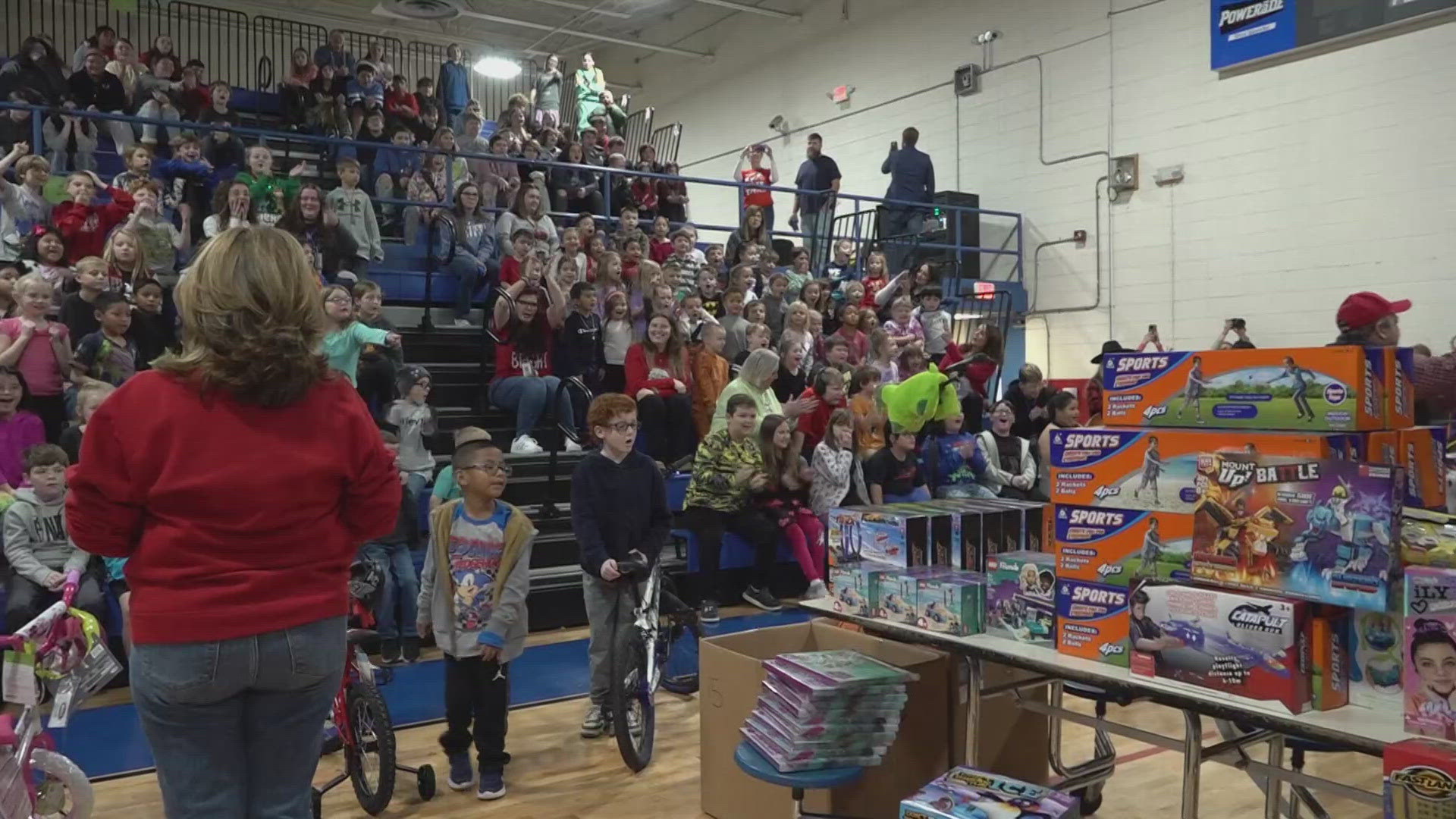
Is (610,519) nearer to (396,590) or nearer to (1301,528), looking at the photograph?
(396,590)

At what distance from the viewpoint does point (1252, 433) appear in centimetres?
242

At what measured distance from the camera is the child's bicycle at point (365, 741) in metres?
3.37

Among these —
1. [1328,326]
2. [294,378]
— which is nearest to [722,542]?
[294,378]

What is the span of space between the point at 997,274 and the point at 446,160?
20.7ft

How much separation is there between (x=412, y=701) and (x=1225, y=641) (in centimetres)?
351

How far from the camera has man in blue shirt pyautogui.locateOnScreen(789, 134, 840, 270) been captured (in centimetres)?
1163

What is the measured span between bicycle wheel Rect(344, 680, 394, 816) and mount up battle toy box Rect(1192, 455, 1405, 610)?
2445 millimetres

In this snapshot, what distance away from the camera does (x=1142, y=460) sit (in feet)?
8.53

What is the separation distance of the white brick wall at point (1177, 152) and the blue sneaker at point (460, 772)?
26.0 feet

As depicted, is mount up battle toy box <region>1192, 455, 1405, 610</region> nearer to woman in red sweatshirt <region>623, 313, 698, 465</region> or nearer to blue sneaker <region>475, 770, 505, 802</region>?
blue sneaker <region>475, 770, 505, 802</region>

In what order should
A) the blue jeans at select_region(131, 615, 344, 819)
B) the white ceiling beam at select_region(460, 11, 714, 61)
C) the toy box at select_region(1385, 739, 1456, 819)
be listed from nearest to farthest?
the blue jeans at select_region(131, 615, 344, 819) → the toy box at select_region(1385, 739, 1456, 819) → the white ceiling beam at select_region(460, 11, 714, 61)

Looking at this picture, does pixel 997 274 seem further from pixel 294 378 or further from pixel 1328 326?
pixel 294 378

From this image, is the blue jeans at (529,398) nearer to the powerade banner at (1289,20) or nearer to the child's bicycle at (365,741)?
the child's bicycle at (365,741)

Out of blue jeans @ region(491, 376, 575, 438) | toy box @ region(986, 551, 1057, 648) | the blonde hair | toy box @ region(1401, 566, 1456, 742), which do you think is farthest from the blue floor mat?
toy box @ region(1401, 566, 1456, 742)
